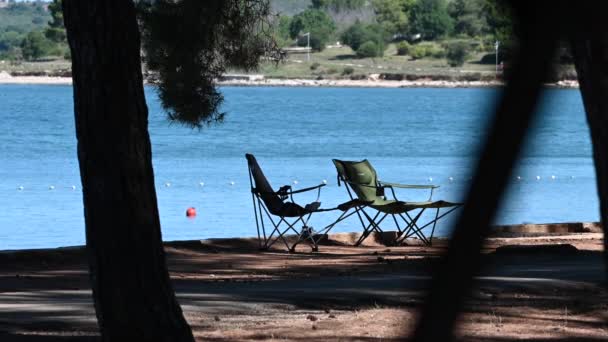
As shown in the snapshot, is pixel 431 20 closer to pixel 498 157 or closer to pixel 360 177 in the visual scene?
pixel 360 177

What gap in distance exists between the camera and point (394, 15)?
98438 millimetres

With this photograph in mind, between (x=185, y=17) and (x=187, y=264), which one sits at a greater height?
(x=185, y=17)

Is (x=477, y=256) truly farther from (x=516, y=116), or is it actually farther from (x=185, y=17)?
(x=185, y=17)

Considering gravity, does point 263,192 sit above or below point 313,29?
above

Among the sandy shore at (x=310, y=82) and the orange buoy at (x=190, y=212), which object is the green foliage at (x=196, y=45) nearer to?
the orange buoy at (x=190, y=212)

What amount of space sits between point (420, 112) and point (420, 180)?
38.1 metres

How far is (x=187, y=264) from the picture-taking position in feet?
25.3

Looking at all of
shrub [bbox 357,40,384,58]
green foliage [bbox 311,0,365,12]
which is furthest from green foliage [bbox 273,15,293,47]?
green foliage [bbox 311,0,365,12]

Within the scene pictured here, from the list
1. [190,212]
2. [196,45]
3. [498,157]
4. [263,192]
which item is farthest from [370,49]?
[498,157]

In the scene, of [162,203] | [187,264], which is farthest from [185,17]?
[162,203]

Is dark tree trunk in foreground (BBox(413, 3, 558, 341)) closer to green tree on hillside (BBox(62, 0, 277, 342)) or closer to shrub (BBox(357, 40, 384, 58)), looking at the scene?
green tree on hillside (BBox(62, 0, 277, 342))

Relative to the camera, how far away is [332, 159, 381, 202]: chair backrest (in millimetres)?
8812

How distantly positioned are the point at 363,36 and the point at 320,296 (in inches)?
3465

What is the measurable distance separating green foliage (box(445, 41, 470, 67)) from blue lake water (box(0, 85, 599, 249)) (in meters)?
4.12
